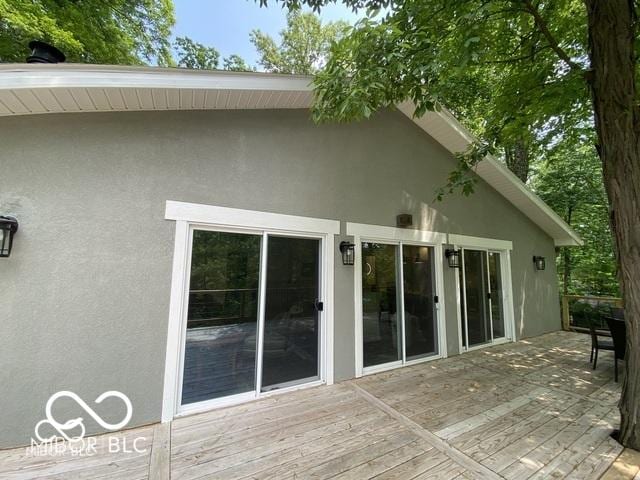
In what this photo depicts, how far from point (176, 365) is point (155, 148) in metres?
2.44

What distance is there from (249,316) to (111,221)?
1850mm

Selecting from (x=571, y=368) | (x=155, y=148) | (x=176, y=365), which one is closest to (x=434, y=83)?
(x=155, y=148)

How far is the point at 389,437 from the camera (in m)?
2.85

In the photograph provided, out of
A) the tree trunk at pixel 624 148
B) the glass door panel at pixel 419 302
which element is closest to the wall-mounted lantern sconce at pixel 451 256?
the glass door panel at pixel 419 302

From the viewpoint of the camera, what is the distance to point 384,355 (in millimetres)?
4773

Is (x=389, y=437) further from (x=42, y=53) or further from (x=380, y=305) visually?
(x=42, y=53)

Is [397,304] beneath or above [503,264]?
beneath

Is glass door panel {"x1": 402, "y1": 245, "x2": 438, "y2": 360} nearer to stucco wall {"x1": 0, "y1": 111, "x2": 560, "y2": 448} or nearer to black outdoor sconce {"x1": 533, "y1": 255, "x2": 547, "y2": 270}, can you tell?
stucco wall {"x1": 0, "y1": 111, "x2": 560, "y2": 448}

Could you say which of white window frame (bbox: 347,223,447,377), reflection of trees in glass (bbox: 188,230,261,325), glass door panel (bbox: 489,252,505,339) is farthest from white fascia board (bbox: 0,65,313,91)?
glass door panel (bbox: 489,252,505,339)

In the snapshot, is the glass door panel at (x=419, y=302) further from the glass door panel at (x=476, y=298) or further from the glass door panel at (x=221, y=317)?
the glass door panel at (x=221, y=317)

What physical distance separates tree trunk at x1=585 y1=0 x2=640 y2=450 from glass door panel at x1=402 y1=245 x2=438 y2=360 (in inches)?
104

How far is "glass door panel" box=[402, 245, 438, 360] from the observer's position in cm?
511

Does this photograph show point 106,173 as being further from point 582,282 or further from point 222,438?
point 582,282

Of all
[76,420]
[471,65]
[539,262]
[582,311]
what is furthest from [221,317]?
[582,311]
